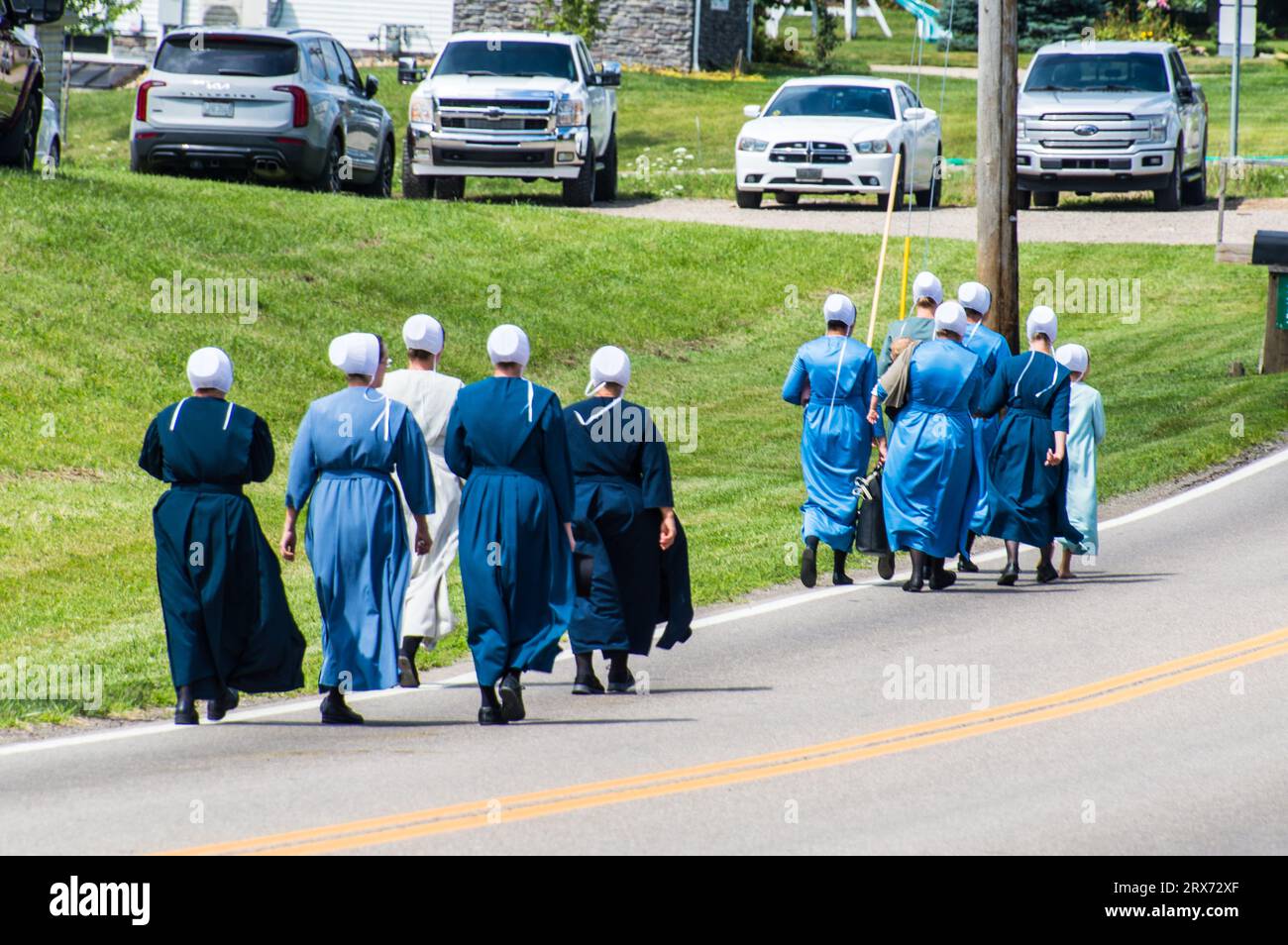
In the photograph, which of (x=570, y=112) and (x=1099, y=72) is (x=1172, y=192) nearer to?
(x=1099, y=72)

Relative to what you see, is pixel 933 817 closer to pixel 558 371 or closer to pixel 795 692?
pixel 795 692

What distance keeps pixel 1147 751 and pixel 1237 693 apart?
1.35 meters

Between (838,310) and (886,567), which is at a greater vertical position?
(838,310)

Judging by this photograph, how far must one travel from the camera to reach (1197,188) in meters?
31.6

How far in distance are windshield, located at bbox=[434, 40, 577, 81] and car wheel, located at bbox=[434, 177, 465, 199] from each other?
173cm

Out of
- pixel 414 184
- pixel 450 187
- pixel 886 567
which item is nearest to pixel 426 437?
pixel 886 567

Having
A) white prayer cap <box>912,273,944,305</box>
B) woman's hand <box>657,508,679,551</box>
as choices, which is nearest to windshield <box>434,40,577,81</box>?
white prayer cap <box>912,273,944,305</box>

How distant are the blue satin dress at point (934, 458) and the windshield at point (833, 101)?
1703 cm

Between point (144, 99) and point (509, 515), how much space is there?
57.6 ft

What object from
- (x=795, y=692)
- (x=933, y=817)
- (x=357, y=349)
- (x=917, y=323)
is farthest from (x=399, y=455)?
(x=917, y=323)

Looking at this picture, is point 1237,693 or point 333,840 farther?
point 1237,693

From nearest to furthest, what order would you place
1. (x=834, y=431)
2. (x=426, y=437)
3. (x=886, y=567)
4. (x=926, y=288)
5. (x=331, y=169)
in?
1. (x=426, y=437)
2. (x=834, y=431)
3. (x=886, y=567)
4. (x=926, y=288)
5. (x=331, y=169)

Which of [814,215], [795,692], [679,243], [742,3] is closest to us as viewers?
[795,692]

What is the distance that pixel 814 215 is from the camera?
98.2 feet
